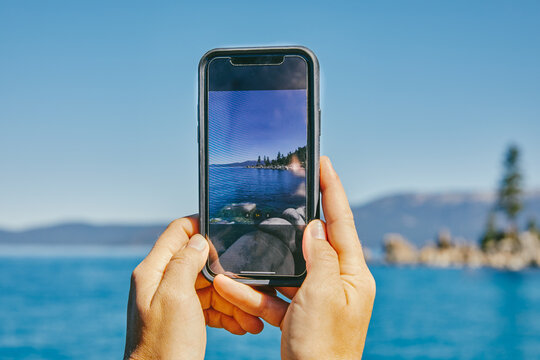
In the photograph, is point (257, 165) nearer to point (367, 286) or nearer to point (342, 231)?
point (342, 231)

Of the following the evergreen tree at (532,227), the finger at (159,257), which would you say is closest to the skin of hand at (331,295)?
the finger at (159,257)

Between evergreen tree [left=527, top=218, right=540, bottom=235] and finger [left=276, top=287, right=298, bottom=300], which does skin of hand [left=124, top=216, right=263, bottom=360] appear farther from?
evergreen tree [left=527, top=218, right=540, bottom=235]

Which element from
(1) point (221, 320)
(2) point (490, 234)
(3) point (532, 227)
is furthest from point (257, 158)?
(3) point (532, 227)

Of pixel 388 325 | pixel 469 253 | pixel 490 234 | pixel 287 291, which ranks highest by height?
pixel 287 291

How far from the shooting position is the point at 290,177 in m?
2.36

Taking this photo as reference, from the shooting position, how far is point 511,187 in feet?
227

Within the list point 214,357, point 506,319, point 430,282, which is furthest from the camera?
point 430,282

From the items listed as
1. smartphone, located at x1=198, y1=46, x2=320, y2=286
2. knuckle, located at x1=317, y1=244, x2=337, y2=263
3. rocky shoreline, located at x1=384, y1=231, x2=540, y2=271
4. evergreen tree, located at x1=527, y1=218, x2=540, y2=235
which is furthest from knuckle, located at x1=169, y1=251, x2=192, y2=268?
evergreen tree, located at x1=527, y1=218, x2=540, y2=235

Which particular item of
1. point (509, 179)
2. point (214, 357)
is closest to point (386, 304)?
point (509, 179)

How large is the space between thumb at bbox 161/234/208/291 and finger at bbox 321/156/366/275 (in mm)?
481

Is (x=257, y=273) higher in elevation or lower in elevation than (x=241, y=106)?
lower

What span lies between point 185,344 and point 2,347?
125 ft

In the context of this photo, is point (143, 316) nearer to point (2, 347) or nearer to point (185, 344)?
point (185, 344)

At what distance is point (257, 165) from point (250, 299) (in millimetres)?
557
